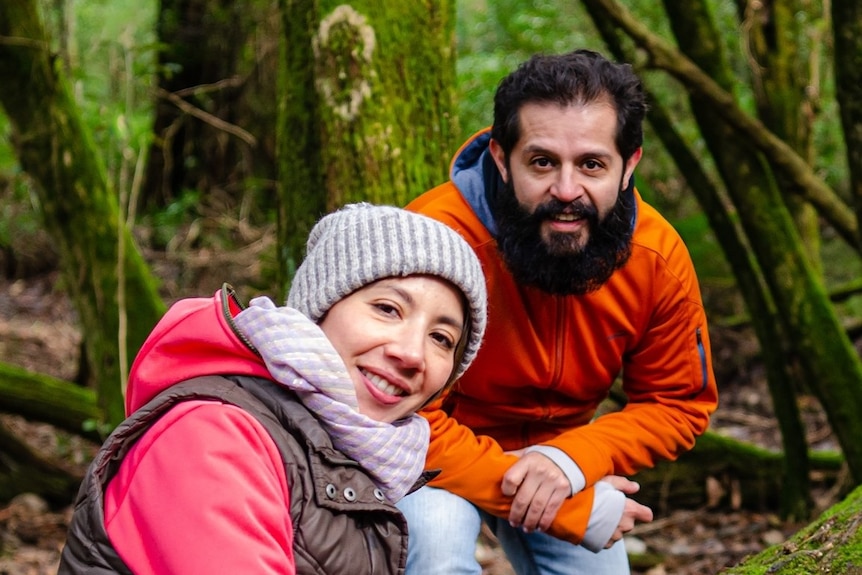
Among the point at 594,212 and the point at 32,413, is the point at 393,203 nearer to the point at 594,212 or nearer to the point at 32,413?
the point at 594,212

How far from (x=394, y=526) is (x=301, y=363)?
0.42m

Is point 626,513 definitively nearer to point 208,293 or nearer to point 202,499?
point 202,499

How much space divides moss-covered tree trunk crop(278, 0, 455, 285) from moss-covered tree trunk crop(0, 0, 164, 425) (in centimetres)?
191

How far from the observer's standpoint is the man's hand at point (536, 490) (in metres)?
2.49

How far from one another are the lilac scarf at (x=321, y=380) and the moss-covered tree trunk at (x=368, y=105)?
1.33m

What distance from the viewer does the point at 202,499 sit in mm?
1571

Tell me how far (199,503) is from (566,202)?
144cm

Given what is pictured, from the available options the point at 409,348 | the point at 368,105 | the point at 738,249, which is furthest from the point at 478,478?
the point at 738,249

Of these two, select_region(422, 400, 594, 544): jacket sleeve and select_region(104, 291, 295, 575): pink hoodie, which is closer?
select_region(104, 291, 295, 575): pink hoodie

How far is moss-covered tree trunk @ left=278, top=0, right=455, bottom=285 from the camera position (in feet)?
10.3

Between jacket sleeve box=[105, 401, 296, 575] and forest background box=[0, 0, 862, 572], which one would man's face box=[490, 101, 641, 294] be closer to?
forest background box=[0, 0, 862, 572]

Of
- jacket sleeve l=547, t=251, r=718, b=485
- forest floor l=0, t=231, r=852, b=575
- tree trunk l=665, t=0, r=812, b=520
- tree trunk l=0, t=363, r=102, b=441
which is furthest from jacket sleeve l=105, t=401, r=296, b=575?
tree trunk l=0, t=363, r=102, b=441

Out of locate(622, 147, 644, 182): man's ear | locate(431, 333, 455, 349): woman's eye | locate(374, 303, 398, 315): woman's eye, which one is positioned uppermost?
locate(622, 147, 644, 182): man's ear

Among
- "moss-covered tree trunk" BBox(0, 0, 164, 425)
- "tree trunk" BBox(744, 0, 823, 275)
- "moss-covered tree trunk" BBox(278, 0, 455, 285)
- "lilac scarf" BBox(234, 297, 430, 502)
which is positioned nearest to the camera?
"lilac scarf" BBox(234, 297, 430, 502)
